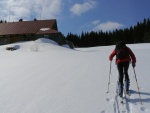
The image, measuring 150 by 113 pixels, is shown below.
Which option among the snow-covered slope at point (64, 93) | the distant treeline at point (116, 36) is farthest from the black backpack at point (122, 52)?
the distant treeline at point (116, 36)

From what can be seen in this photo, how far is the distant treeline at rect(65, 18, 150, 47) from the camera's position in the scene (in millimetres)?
73188

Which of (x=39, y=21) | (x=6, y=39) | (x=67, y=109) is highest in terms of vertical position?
(x=39, y=21)

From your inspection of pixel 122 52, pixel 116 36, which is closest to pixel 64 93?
pixel 122 52

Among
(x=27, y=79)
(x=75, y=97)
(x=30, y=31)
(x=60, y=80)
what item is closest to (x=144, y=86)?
(x=75, y=97)

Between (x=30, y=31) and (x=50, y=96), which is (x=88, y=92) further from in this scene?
(x=30, y=31)

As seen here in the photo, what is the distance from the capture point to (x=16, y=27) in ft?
150

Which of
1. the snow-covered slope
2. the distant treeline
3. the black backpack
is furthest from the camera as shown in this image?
the distant treeline

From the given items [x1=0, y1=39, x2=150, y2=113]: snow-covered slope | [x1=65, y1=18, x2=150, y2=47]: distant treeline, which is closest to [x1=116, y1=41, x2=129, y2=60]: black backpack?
[x1=0, y1=39, x2=150, y2=113]: snow-covered slope

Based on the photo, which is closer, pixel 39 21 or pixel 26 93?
pixel 26 93

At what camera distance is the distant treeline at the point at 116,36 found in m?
73.2

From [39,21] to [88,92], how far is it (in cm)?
4149

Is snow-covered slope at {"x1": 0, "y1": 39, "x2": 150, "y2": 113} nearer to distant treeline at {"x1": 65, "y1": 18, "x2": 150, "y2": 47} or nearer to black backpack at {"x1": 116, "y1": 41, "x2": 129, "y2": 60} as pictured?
black backpack at {"x1": 116, "y1": 41, "x2": 129, "y2": 60}

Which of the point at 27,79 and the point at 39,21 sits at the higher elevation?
the point at 39,21

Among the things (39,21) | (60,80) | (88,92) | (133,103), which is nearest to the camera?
(133,103)
